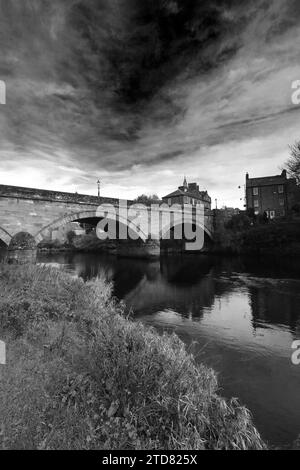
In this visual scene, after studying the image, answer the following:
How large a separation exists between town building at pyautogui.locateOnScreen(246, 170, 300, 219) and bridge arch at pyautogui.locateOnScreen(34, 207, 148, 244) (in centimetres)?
3076

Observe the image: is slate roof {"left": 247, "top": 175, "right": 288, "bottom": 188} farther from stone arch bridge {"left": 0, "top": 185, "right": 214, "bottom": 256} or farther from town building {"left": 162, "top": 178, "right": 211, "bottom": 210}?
stone arch bridge {"left": 0, "top": 185, "right": 214, "bottom": 256}

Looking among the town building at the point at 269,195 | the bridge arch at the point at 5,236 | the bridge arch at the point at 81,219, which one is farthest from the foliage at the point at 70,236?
the bridge arch at the point at 5,236

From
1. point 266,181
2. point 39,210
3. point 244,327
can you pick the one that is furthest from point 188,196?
point 244,327

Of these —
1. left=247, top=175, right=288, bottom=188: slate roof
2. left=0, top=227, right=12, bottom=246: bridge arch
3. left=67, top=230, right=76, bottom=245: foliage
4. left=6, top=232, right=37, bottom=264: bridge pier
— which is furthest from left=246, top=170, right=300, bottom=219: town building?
left=0, top=227, right=12, bottom=246: bridge arch

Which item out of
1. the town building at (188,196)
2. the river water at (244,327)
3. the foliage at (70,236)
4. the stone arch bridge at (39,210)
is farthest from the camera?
the foliage at (70,236)

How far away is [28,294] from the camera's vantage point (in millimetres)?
7859

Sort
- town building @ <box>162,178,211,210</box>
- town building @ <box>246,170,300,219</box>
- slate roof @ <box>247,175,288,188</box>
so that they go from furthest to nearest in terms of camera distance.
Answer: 1. town building @ <box>162,178,211,210</box>
2. slate roof @ <box>247,175,288,188</box>
3. town building @ <box>246,170,300,219</box>

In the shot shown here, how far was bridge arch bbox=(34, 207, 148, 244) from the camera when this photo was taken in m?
24.1

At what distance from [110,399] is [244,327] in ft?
24.7

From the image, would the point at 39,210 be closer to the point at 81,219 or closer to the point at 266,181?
the point at 81,219

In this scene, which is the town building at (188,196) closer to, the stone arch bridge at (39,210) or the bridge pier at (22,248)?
the stone arch bridge at (39,210)

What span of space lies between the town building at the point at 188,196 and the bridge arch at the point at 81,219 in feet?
Result: 80.8

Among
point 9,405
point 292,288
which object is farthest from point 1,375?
point 292,288

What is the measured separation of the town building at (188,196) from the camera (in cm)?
6375
